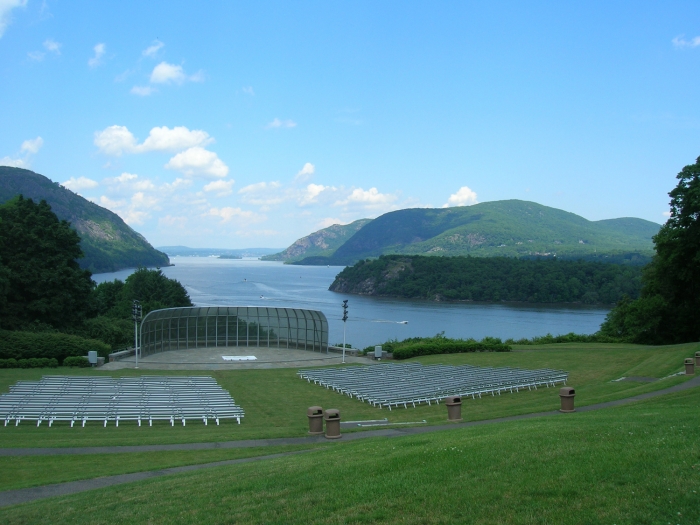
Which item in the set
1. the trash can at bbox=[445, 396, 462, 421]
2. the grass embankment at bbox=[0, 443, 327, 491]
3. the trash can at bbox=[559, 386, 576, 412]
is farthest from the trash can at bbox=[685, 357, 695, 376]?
the grass embankment at bbox=[0, 443, 327, 491]

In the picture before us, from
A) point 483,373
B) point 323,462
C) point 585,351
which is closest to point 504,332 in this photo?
point 585,351

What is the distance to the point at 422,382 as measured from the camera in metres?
26.1

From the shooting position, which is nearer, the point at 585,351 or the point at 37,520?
the point at 37,520

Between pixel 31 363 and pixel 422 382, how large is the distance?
2075cm

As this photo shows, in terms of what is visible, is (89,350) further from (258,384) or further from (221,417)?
(221,417)

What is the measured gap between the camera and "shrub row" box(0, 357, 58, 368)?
2995cm

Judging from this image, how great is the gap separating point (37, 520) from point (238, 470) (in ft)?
11.6

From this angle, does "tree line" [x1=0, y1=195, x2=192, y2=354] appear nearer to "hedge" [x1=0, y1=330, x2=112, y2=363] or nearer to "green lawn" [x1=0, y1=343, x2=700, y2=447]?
"hedge" [x1=0, y1=330, x2=112, y2=363]

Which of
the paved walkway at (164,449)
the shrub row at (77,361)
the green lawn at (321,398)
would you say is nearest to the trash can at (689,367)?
the green lawn at (321,398)

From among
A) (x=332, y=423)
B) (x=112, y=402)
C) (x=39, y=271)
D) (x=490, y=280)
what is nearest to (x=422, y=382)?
(x=332, y=423)

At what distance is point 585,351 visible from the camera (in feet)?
125

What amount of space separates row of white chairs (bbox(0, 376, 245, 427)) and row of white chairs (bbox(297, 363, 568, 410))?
5606mm

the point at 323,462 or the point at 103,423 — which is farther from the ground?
the point at 323,462

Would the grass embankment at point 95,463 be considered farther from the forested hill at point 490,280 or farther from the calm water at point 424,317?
the forested hill at point 490,280
